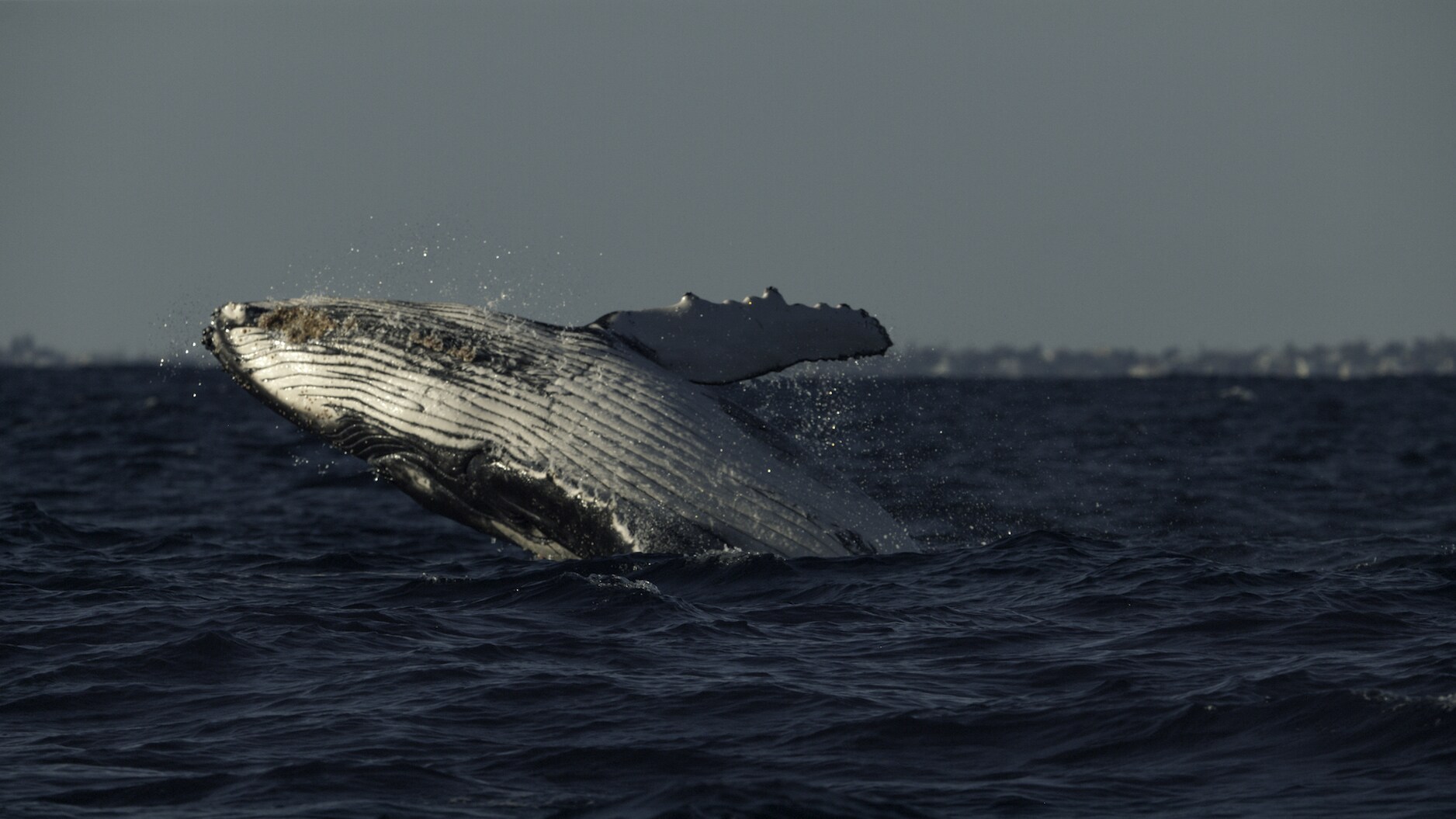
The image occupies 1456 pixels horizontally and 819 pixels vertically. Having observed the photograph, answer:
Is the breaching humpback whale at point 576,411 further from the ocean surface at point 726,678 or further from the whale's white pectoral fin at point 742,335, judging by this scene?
the ocean surface at point 726,678

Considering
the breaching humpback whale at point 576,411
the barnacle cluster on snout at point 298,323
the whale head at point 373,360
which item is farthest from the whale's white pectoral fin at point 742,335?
the barnacle cluster on snout at point 298,323

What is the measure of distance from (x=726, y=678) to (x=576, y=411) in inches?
108

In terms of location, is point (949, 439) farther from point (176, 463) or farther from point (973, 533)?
point (973, 533)

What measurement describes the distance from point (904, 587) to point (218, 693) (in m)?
4.52

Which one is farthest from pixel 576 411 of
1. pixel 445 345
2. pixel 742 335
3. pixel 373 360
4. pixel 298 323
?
pixel 298 323

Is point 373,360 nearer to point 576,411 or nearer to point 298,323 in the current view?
point 298,323

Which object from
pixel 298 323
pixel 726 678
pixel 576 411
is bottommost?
pixel 726 678

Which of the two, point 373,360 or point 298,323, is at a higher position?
point 298,323

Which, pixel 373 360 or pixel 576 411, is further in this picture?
pixel 373 360

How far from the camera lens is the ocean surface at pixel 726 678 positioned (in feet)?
20.0

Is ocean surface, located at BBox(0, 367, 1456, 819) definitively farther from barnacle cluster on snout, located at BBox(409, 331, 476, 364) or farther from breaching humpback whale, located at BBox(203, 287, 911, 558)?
barnacle cluster on snout, located at BBox(409, 331, 476, 364)

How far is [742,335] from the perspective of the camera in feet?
33.4

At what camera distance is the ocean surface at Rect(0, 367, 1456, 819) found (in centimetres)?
609

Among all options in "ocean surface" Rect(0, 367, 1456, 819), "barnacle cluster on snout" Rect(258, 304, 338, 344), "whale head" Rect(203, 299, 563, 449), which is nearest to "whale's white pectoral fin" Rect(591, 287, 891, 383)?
"whale head" Rect(203, 299, 563, 449)
